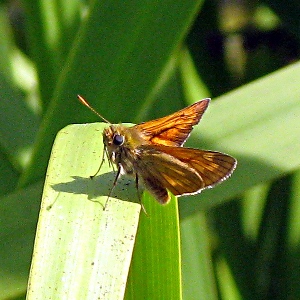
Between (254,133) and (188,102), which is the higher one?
(188,102)

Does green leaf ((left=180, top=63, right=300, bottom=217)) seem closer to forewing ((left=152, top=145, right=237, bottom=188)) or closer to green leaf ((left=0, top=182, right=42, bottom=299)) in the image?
forewing ((left=152, top=145, right=237, bottom=188))

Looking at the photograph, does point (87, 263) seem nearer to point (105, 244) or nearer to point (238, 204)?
point (105, 244)

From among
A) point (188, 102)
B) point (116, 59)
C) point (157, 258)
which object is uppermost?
point (188, 102)

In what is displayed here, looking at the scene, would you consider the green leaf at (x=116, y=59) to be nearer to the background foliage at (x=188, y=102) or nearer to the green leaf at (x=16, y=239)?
the background foliage at (x=188, y=102)

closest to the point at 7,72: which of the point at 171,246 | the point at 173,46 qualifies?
the point at 173,46

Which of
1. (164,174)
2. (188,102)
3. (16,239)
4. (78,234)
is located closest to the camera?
(78,234)

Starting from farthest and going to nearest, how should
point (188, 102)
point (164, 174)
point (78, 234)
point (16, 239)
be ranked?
point (188, 102), point (164, 174), point (16, 239), point (78, 234)

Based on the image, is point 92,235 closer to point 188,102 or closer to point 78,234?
point 78,234

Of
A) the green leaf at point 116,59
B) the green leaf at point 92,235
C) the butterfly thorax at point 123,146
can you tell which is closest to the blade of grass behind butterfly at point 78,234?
the green leaf at point 92,235

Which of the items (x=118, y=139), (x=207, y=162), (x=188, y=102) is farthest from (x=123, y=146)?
(x=188, y=102)
